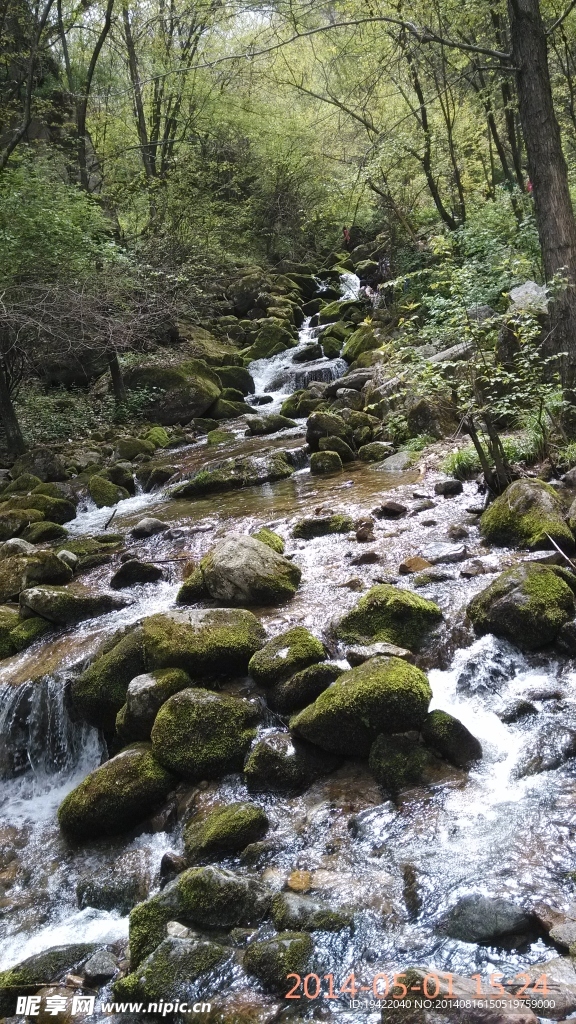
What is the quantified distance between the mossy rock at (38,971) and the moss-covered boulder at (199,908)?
1.30 ft

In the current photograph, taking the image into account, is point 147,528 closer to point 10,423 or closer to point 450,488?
point 450,488

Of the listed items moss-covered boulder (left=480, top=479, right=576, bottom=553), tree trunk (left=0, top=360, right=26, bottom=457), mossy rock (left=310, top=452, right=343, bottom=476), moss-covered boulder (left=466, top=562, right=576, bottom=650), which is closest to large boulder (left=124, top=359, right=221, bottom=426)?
tree trunk (left=0, top=360, right=26, bottom=457)

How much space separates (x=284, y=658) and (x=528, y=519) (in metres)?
2.75

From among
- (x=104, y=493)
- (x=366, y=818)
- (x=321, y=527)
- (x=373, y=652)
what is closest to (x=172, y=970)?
(x=366, y=818)

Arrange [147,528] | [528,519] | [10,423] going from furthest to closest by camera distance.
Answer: [10,423], [147,528], [528,519]

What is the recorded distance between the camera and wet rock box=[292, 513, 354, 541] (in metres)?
7.33

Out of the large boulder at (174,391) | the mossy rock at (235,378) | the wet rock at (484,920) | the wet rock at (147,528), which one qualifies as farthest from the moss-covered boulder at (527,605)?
the mossy rock at (235,378)

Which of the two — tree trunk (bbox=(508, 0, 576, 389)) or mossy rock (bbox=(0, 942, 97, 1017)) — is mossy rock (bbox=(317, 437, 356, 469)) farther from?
mossy rock (bbox=(0, 942, 97, 1017))

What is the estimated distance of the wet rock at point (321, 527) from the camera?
289 inches

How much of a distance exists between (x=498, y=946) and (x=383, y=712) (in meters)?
1.38

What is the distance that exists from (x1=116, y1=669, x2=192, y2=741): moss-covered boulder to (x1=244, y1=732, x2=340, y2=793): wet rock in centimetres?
88

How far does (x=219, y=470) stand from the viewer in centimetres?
1069

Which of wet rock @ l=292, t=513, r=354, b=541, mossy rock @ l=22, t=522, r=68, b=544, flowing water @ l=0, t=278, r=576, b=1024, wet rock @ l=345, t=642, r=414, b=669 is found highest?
mossy rock @ l=22, t=522, r=68, b=544

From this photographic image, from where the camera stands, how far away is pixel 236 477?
10414 millimetres
